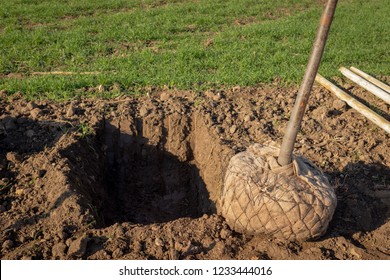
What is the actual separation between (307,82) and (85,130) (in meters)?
2.77

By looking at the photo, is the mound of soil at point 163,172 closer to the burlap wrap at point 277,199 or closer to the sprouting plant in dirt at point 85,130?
the sprouting plant in dirt at point 85,130

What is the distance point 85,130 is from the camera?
5.06m

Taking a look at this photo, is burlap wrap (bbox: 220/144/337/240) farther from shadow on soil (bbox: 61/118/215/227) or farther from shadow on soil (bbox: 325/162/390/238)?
shadow on soil (bbox: 61/118/215/227)

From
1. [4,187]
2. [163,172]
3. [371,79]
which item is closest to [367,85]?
[371,79]

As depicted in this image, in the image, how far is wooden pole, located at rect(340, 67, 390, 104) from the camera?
6.04 m

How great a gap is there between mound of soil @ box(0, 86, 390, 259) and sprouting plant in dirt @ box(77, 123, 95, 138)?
0.01 metres

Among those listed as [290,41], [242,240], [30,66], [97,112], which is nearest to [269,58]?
A: [290,41]

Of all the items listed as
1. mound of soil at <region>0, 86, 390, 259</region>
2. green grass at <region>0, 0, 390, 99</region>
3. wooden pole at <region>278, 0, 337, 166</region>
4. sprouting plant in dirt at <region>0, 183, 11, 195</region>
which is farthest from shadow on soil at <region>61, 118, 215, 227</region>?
wooden pole at <region>278, 0, 337, 166</region>

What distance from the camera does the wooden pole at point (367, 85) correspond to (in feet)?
19.8

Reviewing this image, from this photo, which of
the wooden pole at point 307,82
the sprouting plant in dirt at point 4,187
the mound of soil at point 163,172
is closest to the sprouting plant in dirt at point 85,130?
the mound of soil at point 163,172

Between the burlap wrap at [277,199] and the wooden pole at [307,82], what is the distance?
0.15m

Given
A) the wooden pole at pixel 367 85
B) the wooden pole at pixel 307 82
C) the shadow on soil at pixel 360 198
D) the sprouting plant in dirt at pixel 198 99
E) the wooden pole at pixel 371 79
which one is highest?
the wooden pole at pixel 307 82

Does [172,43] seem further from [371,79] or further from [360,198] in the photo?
[360,198]

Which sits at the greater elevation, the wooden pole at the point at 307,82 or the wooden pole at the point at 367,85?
the wooden pole at the point at 307,82
